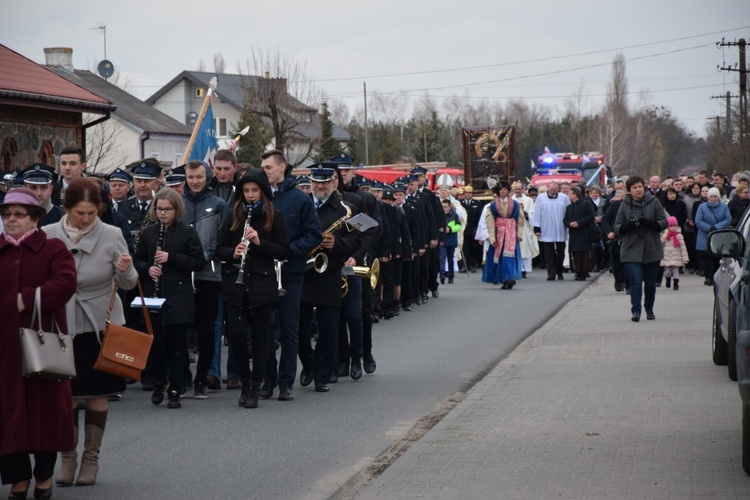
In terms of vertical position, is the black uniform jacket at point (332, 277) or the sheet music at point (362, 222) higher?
the sheet music at point (362, 222)

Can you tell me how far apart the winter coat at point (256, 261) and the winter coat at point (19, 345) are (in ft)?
10.1

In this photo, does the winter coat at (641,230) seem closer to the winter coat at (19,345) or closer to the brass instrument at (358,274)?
the brass instrument at (358,274)

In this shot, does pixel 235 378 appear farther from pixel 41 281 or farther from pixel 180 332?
pixel 41 281

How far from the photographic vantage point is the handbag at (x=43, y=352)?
21.2ft

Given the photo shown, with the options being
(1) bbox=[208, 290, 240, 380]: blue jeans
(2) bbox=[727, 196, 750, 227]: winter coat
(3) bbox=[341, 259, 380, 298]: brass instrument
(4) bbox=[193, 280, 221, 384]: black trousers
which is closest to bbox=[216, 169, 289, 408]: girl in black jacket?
(4) bbox=[193, 280, 221, 384]: black trousers

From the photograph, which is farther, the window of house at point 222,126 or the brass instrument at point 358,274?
the window of house at point 222,126

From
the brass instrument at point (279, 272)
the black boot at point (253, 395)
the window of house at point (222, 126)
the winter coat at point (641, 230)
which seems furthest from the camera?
the window of house at point (222, 126)

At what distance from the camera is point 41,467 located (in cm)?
665

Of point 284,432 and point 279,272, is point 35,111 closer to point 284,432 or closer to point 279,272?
point 279,272

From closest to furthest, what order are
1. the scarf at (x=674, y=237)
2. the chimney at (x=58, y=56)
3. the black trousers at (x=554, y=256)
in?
the scarf at (x=674, y=237)
the black trousers at (x=554, y=256)
the chimney at (x=58, y=56)

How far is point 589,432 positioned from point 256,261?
120 inches

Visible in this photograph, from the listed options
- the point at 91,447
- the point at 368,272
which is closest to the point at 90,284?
the point at 91,447

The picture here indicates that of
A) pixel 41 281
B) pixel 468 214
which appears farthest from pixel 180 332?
pixel 468 214

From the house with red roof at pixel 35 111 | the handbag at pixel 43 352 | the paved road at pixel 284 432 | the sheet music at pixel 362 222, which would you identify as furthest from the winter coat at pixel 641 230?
the house with red roof at pixel 35 111
